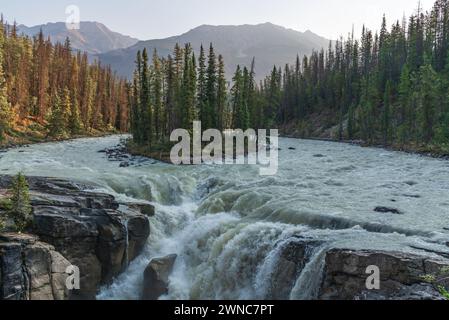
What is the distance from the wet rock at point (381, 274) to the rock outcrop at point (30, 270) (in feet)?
34.5

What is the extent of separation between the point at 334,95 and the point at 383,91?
73.5 feet

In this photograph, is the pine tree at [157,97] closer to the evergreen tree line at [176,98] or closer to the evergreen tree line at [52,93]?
the evergreen tree line at [176,98]

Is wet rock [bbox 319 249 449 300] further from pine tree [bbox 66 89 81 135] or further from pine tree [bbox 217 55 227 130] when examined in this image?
pine tree [bbox 66 89 81 135]

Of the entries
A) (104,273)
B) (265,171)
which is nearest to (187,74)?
(265,171)

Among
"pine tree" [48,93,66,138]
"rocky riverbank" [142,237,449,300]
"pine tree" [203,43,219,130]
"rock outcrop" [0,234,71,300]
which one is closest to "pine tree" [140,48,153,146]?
"pine tree" [203,43,219,130]

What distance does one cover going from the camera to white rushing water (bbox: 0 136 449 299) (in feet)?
58.0

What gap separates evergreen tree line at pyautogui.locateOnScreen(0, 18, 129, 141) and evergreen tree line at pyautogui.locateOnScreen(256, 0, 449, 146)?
143 feet

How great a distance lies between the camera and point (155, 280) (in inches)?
742

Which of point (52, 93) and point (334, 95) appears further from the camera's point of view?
point (334, 95)

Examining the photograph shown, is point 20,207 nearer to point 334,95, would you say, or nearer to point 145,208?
point 145,208

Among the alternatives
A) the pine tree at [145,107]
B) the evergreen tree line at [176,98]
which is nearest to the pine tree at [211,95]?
the evergreen tree line at [176,98]

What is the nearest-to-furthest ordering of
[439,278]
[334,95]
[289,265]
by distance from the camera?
[439,278] → [289,265] → [334,95]

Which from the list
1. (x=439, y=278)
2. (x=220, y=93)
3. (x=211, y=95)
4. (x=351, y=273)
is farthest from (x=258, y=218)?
(x=220, y=93)
